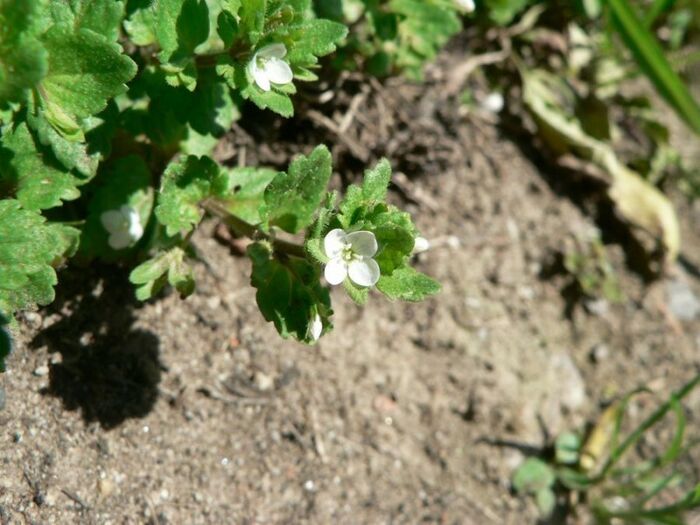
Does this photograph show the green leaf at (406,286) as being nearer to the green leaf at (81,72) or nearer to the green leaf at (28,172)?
the green leaf at (81,72)

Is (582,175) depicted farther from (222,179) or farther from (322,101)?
(222,179)

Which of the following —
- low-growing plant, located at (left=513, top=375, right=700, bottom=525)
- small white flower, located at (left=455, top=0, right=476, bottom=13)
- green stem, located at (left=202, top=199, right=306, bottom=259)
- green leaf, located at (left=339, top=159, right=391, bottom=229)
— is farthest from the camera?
low-growing plant, located at (left=513, top=375, right=700, bottom=525)

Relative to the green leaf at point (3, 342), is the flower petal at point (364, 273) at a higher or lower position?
higher

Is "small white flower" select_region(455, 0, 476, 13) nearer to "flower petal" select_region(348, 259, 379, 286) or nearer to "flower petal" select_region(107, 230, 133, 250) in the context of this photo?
"flower petal" select_region(348, 259, 379, 286)

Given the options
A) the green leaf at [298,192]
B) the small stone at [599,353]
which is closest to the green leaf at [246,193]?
the green leaf at [298,192]

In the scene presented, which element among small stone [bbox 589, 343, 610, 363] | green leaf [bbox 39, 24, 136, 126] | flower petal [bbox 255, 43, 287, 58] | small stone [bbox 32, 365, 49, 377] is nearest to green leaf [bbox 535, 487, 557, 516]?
small stone [bbox 589, 343, 610, 363]

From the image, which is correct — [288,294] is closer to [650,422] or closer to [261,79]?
[261,79]
